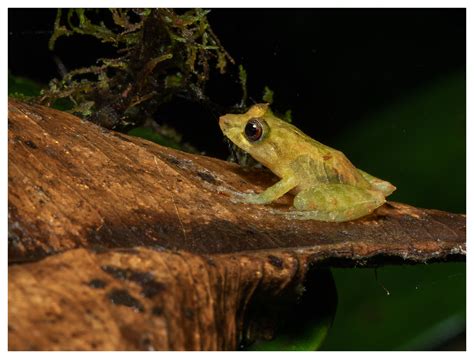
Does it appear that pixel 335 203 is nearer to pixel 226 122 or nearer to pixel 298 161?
pixel 298 161

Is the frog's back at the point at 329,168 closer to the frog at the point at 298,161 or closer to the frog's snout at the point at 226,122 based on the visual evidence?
the frog at the point at 298,161

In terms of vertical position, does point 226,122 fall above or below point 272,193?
above

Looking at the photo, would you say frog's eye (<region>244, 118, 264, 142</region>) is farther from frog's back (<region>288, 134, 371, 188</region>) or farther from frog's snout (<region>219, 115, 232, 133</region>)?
frog's back (<region>288, 134, 371, 188</region>)

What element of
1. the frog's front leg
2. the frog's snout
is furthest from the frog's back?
the frog's snout

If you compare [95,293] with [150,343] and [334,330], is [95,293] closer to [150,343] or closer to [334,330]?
[150,343]

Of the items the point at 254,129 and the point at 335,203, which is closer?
the point at 335,203

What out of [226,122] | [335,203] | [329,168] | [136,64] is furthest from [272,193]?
[136,64]

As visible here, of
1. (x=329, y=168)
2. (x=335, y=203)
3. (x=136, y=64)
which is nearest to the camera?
(x=335, y=203)
